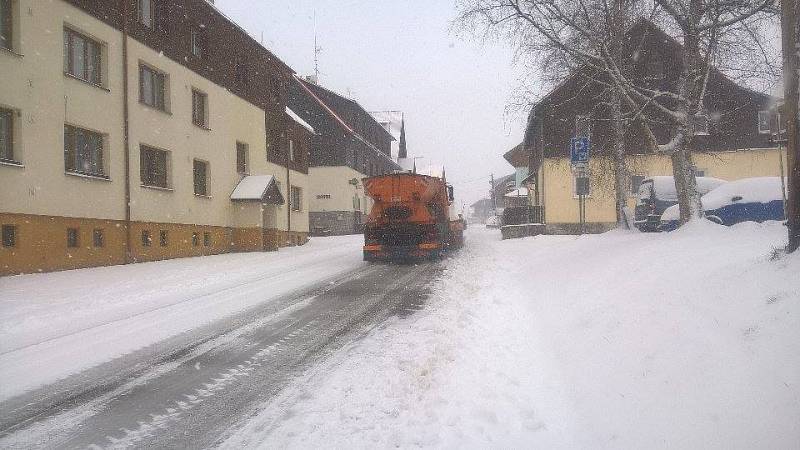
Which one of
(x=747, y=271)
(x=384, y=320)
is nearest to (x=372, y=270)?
(x=384, y=320)

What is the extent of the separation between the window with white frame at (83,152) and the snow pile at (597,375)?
11.2 m

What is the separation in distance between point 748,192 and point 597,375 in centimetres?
968

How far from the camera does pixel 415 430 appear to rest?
10.6 feet

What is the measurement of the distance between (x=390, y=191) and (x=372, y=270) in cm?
308

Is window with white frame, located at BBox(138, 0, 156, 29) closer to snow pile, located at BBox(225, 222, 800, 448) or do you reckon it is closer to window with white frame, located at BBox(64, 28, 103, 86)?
window with white frame, located at BBox(64, 28, 103, 86)

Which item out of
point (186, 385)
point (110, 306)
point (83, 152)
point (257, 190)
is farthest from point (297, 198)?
point (186, 385)

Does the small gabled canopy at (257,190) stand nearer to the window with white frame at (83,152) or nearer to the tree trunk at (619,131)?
the window with white frame at (83,152)

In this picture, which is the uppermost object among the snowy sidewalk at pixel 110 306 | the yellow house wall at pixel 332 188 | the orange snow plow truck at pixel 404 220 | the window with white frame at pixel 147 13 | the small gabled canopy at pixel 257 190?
the window with white frame at pixel 147 13

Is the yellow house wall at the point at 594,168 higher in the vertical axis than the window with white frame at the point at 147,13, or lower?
lower

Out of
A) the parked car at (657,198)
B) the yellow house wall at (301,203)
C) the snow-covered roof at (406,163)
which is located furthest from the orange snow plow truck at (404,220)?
the snow-covered roof at (406,163)

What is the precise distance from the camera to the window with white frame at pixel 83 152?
12938 mm

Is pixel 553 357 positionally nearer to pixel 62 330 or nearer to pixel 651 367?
pixel 651 367

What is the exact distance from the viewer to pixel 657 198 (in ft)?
51.2

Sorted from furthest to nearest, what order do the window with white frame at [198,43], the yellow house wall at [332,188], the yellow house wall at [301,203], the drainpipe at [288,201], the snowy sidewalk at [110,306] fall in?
the yellow house wall at [332,188]
the drainpipe at [288,201]
the yellow house wall at [301,203]
the window with white frame at [198,43]
the snowy sidewalk at [110,306]
